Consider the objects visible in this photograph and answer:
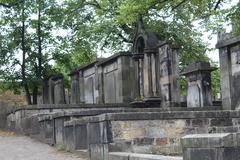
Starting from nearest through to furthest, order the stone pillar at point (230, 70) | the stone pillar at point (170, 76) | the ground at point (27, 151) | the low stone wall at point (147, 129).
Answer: the low stone wall at point (147, 129) → the ground at point (27, 151) → the stone pillar at point (230, 70) → the stone pillar at point (170, 76)

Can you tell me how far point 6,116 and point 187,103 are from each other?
9302 millimetres

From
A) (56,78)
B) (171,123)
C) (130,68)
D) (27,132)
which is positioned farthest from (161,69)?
(171,123)

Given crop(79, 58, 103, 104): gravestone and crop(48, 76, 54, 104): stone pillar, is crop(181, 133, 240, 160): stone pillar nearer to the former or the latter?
crop(79, 58, 103, 104): gravestone

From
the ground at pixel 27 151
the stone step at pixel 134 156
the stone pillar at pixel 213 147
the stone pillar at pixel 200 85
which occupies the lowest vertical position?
the ground at pixel 27 151

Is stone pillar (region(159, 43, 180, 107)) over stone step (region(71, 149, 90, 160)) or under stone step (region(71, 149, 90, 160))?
over

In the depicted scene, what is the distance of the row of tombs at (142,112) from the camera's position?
941 cm

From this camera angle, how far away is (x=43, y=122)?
50.4 ft

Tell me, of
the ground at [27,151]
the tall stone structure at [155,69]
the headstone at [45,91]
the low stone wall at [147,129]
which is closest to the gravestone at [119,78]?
the tall stone structure at [155,69]

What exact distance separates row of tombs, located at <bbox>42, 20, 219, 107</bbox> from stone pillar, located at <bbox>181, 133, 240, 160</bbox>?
37.9ft

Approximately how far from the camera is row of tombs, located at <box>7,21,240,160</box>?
30.9 ft

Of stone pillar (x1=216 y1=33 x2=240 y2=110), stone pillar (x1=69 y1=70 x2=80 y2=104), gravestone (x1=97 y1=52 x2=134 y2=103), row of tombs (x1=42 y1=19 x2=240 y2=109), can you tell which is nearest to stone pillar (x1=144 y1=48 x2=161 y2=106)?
row of tombs (x1=42 y1=19 x2=240 y2=109)

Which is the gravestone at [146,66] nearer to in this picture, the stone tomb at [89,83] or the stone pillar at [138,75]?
the stone pillar at [138,75]

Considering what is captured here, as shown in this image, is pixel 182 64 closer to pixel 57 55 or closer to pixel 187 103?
pixel 57 55

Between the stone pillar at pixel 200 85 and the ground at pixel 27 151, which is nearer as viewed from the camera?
the ground at pixel 27 151
